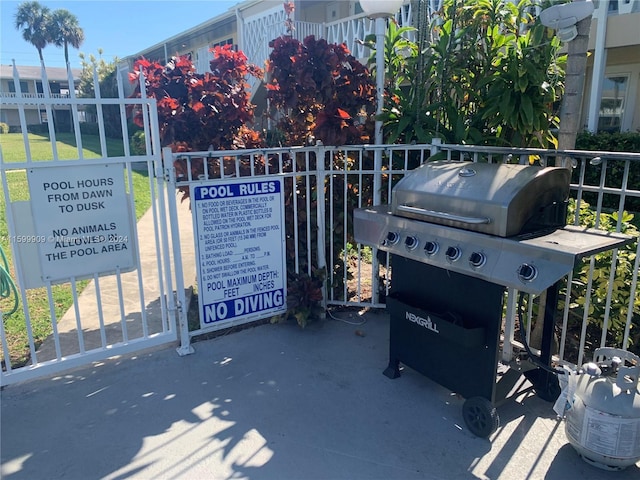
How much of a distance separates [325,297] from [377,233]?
1501mm

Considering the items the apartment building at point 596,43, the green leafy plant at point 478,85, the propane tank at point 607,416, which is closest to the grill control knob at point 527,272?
the propane tank at point 607,416

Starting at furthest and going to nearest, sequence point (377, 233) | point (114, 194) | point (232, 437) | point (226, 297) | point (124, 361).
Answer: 1. point (226, 297)
2. point (124, 361)
3. point (114, 194)
4. point (377, 233)
5. point (232, 437)

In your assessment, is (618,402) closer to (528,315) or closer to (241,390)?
(528,315)

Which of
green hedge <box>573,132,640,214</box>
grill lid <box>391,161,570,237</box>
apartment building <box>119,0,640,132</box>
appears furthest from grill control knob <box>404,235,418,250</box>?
green hedge <box>573,132,640,214</box>

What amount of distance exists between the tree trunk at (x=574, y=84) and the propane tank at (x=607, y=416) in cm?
153

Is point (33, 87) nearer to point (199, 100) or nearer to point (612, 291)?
point (199, 100)

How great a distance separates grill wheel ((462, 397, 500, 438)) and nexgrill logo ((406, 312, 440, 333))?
46 centimetres

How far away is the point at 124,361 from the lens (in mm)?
3672

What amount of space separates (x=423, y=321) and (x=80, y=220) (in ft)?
7.87

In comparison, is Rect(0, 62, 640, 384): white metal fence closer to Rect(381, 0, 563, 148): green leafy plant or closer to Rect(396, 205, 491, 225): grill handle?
Rect(381, 0, 563, 148): green leafy plant

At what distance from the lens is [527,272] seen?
2344mm

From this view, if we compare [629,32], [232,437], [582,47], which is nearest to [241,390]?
[232,437]

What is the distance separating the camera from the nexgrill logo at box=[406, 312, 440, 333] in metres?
2.91

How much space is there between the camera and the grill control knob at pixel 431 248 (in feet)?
8.98
